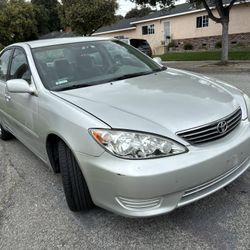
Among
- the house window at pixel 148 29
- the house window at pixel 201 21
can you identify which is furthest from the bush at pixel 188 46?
the house window at pixel 148 29

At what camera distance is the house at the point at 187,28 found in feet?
82.5

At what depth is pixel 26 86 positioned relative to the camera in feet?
10.8

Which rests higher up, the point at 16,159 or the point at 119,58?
the point at 119,58

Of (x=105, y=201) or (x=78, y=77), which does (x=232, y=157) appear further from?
(x=78, y=77)

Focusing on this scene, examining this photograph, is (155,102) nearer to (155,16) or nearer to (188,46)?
(188,46)

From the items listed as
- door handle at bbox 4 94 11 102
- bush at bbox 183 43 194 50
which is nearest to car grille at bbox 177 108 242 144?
door handle at bbox 4 94 11 102

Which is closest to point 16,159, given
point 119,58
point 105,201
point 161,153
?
Answer: point 119,58

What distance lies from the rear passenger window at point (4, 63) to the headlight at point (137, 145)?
2753mm

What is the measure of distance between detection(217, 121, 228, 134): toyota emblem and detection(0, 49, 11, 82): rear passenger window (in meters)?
3.17

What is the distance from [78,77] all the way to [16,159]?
1750 millimetres

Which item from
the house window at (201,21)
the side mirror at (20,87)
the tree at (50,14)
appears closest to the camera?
the side mirror at (20,87)

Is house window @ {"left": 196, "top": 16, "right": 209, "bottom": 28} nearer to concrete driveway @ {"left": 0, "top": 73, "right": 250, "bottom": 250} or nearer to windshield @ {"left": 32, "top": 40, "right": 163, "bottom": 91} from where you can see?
windshield @ {"left": 32, "top": 40, "right": 163, "bottom": 91}

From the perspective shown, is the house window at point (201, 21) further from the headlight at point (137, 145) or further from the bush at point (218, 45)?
the headlight at point (137, 145)

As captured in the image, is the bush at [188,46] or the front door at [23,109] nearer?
the front door at [23,109]
